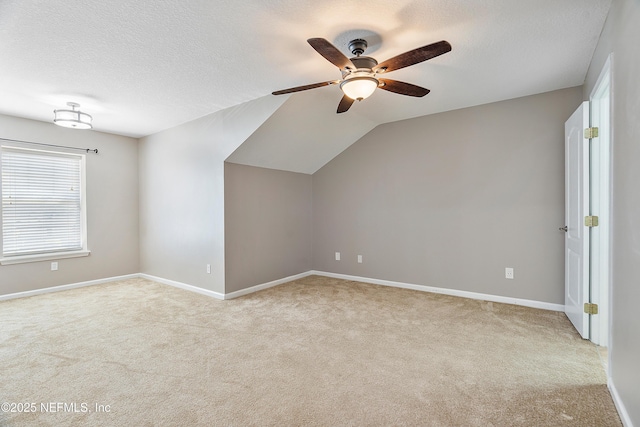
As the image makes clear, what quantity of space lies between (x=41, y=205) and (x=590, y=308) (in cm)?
640

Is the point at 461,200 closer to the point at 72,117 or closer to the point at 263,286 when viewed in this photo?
the point at 263,286

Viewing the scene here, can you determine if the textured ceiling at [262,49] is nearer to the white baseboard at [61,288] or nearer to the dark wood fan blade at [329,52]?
the dark wood fan blade at [329,52]

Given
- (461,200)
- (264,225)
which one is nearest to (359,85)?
(461,200)

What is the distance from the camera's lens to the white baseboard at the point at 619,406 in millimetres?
1583

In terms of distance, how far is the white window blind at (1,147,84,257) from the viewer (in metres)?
4.08

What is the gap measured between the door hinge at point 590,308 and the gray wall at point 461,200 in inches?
34.6

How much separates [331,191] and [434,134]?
180 cm

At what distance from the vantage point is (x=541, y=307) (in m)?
3.49

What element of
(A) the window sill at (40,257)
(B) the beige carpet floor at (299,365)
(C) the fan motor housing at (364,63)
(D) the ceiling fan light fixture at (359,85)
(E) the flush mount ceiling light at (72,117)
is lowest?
(B) the beige carpet floor at (299,365)

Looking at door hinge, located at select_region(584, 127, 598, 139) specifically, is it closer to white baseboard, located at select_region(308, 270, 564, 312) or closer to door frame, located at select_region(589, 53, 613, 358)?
door frame, located at select_region(589, 53, 613, 358)

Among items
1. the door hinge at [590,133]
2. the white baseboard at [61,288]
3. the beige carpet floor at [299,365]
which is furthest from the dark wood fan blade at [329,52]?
the white baseboard at [61,288]

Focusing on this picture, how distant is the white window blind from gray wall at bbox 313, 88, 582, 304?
3.79m

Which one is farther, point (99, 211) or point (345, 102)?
point (99, 211)

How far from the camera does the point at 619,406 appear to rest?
1718mm
